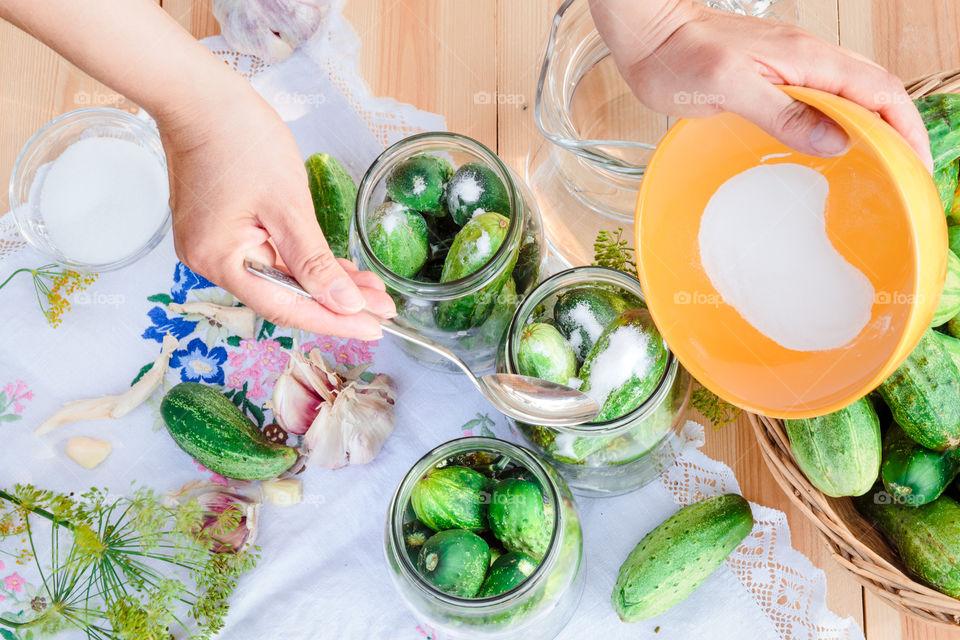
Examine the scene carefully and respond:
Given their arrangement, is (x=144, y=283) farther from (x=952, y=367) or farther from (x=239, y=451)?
(x=952, y=367)

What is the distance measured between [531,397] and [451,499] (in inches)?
4.9

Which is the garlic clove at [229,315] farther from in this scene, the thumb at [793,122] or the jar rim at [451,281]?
the thumb at [793,122]

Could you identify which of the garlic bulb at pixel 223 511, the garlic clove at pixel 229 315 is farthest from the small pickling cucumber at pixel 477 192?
the garlic bulb at pixel 223 511

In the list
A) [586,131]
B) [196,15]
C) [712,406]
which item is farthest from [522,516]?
[196,15]

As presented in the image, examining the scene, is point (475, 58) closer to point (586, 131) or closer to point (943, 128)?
point (586, 131)

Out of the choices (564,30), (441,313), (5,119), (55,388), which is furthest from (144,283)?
(564,30)

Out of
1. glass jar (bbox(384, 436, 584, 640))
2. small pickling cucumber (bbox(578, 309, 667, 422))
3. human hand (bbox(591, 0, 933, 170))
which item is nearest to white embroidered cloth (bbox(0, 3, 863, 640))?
glass jar (bbox(384, 436, 584, 640))

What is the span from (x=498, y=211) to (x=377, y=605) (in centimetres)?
47

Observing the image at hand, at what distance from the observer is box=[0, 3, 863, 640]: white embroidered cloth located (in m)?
0.83

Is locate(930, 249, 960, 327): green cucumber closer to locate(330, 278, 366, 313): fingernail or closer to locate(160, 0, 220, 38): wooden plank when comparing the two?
locate(330, 278, 366, 313): fingernail

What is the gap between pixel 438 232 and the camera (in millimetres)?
791

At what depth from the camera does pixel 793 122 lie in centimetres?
58

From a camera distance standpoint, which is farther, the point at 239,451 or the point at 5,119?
the point at 5,119

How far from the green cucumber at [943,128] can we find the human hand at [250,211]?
1.76 ft
